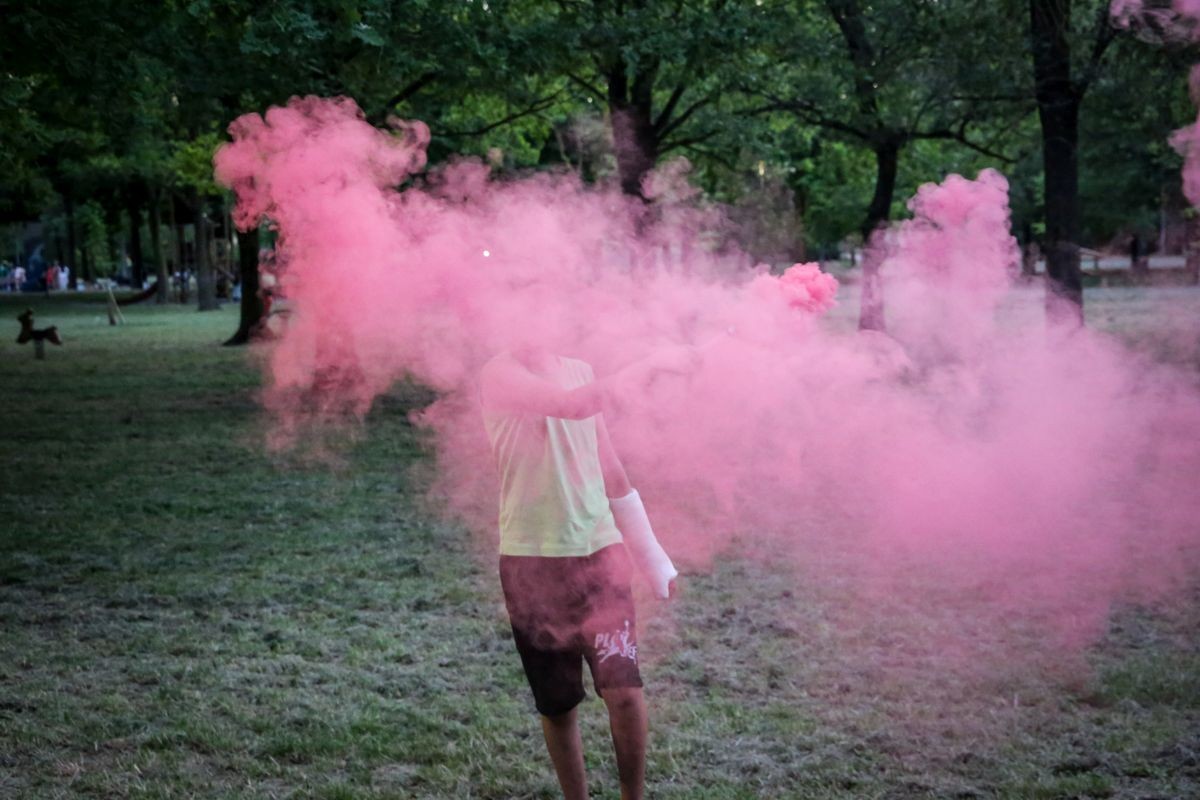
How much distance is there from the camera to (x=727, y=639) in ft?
21.7

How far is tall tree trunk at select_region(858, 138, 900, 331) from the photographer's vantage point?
1186 cm

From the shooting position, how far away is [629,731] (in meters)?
3.95

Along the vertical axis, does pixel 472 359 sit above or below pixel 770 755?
above

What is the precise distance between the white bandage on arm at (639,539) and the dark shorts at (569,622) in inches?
5.6

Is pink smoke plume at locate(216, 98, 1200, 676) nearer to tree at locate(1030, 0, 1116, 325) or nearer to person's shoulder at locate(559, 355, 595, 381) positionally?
person's shoulder at locate(559, 355, 595, 381)

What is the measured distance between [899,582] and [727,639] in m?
1.52

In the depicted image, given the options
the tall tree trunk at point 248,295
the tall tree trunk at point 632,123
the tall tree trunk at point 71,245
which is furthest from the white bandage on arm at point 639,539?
the tall tree trunk at point 71,245

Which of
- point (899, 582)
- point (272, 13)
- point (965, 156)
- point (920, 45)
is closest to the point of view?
point (899, 582)

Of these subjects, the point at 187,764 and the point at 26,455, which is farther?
A: the point at 26,455

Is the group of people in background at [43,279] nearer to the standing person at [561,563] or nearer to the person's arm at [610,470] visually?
the person's arm at [610,470]

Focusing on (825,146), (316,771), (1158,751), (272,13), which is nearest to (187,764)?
(316,771)

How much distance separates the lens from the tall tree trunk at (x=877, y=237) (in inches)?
467

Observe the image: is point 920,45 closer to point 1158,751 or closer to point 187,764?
point 1158,751

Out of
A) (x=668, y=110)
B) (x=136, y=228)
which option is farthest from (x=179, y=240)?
(x=668, y=110)
